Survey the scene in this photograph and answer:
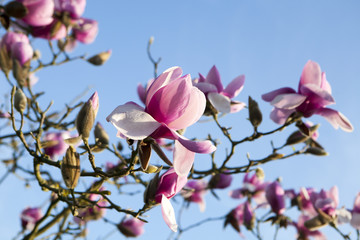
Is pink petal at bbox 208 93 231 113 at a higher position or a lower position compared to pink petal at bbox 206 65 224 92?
lower

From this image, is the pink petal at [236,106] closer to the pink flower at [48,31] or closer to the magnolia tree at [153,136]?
the magnolia tree at [153,136]

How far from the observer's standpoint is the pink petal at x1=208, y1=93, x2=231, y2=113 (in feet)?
3.95

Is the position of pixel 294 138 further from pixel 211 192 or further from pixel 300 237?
pixel 300 237

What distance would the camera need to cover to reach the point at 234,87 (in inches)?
51.2

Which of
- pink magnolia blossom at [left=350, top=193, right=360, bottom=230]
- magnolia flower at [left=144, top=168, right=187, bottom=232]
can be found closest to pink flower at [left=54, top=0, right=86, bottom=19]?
magnolia flower at [left=144, top=168, right=187, bottom=232]

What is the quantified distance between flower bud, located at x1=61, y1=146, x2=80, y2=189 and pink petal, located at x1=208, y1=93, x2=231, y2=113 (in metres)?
0.53

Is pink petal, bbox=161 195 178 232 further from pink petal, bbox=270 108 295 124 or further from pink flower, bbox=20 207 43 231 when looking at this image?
pink flower, bbox=20 207 43 231

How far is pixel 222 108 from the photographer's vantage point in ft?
3.95

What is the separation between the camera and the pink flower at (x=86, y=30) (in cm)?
181

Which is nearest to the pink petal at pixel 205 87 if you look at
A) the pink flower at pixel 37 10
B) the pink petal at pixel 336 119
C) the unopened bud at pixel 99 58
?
Result: the pink petal at pixel 336 119

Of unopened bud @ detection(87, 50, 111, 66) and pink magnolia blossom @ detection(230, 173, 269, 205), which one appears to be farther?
pink magnolia blossom @ detection(230, 173, 269, 205)

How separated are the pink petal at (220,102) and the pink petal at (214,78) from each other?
0.21 ft

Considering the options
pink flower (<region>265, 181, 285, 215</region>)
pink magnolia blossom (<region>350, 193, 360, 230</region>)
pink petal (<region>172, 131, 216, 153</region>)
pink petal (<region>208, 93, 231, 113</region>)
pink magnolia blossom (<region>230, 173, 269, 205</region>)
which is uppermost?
pink petal (<region>172, 131, 216, 153</region>)

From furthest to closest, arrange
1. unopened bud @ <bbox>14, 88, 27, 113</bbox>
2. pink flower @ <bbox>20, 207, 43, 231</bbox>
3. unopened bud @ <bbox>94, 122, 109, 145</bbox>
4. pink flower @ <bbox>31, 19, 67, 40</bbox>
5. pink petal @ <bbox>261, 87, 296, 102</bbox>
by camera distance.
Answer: pink flower @ <bbox>20, 207, 43, 231</bbox>
pink flower @ <bbox>31, 19, 67, 40</bbox>
pink petal @ <bbox>261, 87, 296, 102</bbox>
unopened bud @ <bbox>94, 122, 109, 145</bbox>
unopened bud @ <bbox>14, 88, 27, 113</bbox>
